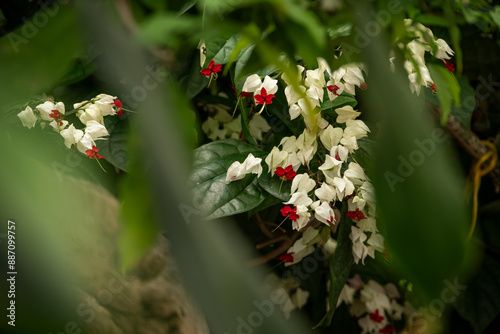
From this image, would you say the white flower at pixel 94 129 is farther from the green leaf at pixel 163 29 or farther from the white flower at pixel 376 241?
the green leaf at pixel 163 29

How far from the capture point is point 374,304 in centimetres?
99

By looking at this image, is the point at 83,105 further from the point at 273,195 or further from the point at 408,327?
the point at 408,327

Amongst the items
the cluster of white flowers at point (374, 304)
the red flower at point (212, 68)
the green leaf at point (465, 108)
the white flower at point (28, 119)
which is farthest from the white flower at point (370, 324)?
the white flower at point (28, 119)

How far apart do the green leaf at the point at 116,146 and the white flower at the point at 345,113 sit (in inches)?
12.0

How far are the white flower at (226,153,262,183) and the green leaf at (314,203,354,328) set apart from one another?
158 millimetres

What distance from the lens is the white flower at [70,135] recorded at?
632 mm

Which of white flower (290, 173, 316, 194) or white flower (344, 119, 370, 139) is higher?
white flower (344, 119, 370, 139)

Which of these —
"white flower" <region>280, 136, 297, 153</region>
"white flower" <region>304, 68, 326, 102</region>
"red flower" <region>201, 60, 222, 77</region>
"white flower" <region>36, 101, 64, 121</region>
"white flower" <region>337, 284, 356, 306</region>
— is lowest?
"white flower" <region>337, 284, 356, 306</region>

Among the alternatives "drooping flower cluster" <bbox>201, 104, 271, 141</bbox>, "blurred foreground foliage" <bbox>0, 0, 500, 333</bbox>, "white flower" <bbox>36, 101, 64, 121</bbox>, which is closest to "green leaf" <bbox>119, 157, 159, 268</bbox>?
"blurred foreground foliage" <bbox>0, 0, 500, 333</bbox>

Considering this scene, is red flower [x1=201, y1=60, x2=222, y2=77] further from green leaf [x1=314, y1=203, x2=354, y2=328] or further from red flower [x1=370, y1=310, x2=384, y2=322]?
red flower [x1=370, y1=310, x2=384, y2=322]

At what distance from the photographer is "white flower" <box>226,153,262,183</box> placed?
2.08 ft

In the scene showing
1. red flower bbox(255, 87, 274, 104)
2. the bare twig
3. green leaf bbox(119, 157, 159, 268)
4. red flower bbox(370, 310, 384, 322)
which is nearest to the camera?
green leaf bbox(119, 157, 159, 268)

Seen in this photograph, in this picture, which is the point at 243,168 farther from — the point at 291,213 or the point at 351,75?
the point at 351,75

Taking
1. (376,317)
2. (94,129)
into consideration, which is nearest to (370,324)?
(376,317)
